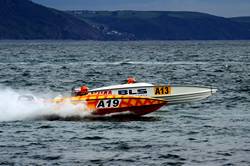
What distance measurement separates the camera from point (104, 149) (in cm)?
2423

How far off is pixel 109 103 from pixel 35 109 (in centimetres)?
332

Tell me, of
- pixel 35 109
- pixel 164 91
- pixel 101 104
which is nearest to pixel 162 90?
pixel 164 91

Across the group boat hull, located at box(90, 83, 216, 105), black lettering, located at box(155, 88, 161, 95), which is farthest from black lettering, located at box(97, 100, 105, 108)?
black lettering, located at box(155, 88, 161, 95)

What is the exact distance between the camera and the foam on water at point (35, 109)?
30938 millimetres

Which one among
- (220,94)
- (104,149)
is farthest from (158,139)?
(220,94)

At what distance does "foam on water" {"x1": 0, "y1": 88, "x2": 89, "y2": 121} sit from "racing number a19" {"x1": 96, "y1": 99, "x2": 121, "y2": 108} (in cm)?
72

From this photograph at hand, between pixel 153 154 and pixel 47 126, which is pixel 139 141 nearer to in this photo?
pixel 153 154

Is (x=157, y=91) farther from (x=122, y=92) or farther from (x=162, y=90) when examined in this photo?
(x=122, y=92)

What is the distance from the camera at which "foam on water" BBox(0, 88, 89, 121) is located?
30.9 m

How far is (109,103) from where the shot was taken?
31.1 meters

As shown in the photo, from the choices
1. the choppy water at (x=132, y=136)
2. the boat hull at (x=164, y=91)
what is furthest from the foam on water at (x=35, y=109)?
the boat hull at (x=164, y=91)

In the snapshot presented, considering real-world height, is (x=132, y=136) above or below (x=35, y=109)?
below

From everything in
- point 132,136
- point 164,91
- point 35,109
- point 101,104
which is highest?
point 164,91

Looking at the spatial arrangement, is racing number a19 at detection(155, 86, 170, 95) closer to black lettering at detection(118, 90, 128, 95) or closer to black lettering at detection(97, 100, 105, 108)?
black lettering at detection(118, 90, 128, 95)
